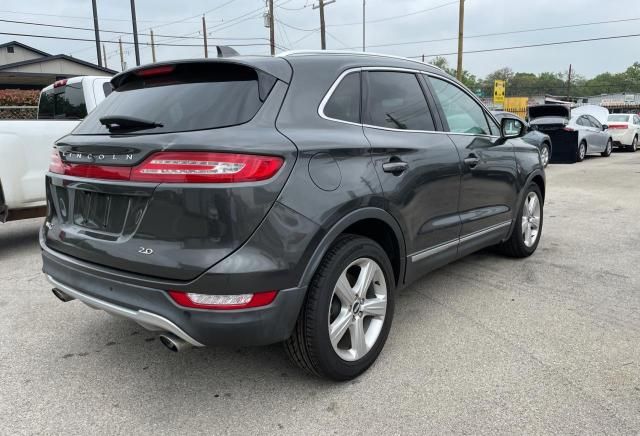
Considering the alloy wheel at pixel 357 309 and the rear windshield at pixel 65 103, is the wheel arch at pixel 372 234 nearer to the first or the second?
the alloy wheel at pixel 357 309

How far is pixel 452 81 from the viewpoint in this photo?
158 inches

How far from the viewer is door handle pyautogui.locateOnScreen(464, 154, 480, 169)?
3.72 meters

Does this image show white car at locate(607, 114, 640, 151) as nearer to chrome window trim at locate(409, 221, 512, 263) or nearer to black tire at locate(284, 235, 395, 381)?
chrome window trim at locate(409, 221, 512, 263)

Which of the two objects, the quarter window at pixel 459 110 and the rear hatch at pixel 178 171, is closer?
the rear hatch at pixel 178 171

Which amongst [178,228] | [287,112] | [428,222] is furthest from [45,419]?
[428,222]

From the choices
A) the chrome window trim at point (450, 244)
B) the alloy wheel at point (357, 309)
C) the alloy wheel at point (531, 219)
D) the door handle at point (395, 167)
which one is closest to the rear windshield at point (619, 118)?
the alloy wheel at point (531, 219)

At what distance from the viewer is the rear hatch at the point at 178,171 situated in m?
2.22

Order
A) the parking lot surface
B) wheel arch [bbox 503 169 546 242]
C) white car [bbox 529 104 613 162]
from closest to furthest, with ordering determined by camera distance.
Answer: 1. the parking lot surface
2. wheel arch [bbox 503 169 546 242]
3. white car [bbox 529 104 613 162]

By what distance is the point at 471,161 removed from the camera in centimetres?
378

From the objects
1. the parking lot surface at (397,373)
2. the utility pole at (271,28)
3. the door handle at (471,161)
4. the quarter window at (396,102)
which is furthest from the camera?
the utility pole at (271,28)

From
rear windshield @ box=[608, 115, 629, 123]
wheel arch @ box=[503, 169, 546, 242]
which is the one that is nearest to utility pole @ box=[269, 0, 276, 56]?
rear windshield @ box=[608, 115, 629, 123]

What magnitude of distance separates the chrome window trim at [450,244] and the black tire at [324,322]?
527 mm

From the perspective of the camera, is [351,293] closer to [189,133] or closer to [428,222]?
[428,222]

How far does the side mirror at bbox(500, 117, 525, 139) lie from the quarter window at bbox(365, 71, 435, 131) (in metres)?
1.27
